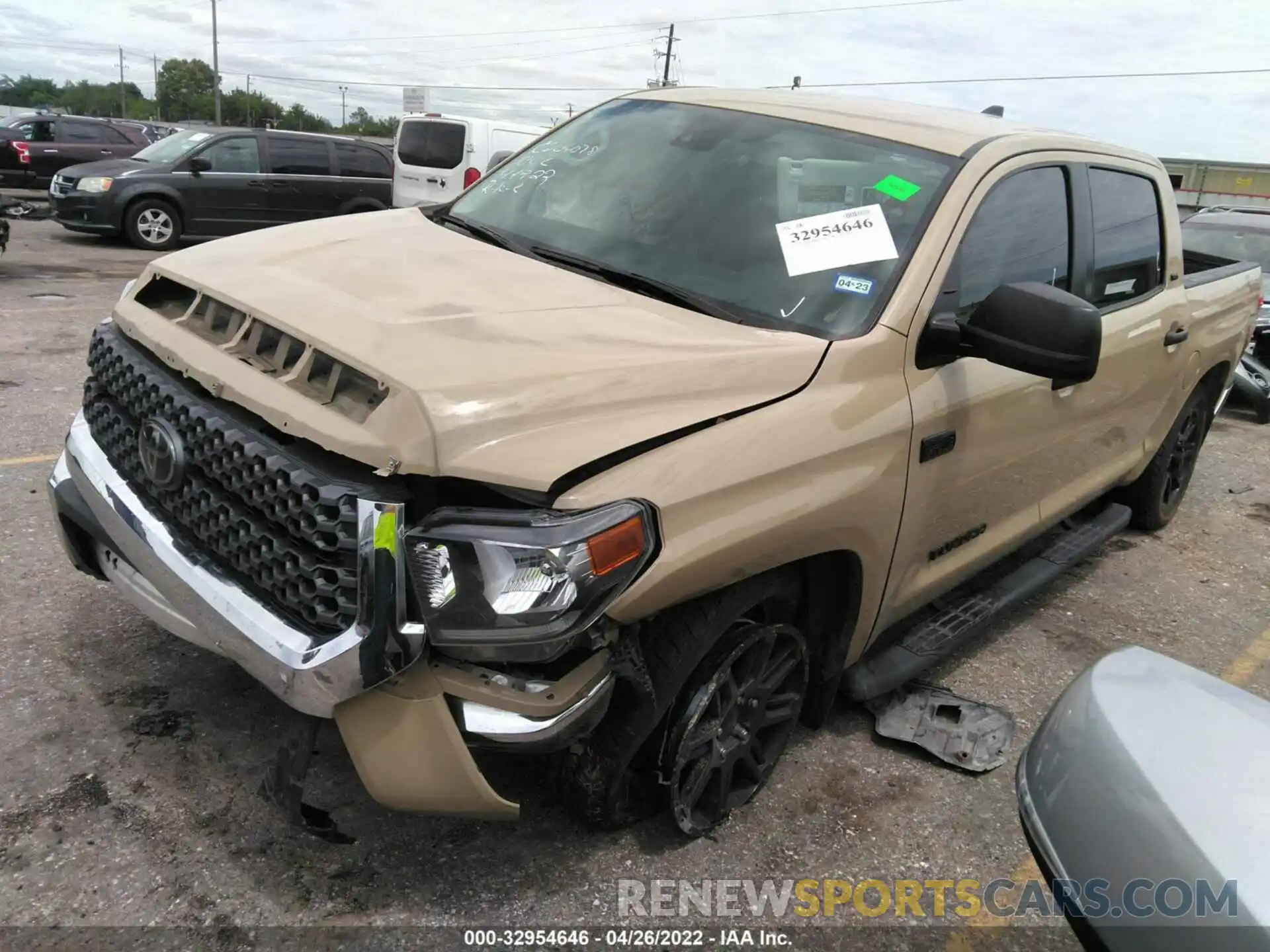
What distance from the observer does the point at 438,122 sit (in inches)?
563

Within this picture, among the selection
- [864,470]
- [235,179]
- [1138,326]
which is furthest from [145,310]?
[235,179]

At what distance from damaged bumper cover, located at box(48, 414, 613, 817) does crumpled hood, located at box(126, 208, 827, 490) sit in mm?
216

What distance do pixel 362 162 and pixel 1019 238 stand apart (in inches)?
500

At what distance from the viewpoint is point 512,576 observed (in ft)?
6.28

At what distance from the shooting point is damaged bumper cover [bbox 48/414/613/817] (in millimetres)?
1944

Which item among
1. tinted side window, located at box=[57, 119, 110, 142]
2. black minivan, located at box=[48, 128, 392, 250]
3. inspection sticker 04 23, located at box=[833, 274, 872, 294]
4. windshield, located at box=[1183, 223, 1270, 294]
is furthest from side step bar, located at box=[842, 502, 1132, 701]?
tinted side window, located at box=[57, 119, 110, 142]

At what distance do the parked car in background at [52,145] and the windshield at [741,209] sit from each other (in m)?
16.7

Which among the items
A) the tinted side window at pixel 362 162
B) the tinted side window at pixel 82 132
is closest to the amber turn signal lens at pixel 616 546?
the tinted side window at pixel 362 162

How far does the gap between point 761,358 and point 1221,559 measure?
406 centimetres

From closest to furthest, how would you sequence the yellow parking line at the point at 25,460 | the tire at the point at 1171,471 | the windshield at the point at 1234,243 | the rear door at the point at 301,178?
the yellow parking line at the point at 25,460 → the tire at the point at 1171,471 → the windshield at the point at 1234,243 → the rear door at the point at 301,178

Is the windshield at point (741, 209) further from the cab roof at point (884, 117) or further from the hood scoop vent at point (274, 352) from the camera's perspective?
the hood scoop vent at point (274, 352)

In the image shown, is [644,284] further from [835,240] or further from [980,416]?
[980,416]

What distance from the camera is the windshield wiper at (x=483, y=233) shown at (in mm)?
3107

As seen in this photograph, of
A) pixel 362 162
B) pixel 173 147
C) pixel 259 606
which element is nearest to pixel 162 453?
pixel 259 606
